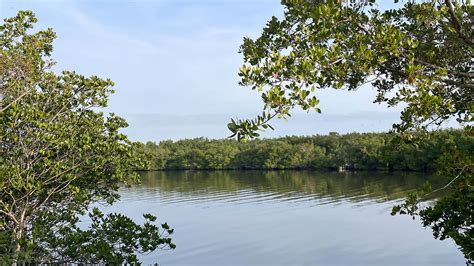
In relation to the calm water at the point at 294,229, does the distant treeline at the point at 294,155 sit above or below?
above

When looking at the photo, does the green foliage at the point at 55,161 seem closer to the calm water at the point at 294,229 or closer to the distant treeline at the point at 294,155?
the calm water at the point at 294,229

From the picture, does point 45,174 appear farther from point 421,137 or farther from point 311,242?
point 311,242

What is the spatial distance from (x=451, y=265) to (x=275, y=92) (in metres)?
25.5

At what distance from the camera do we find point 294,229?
4025cm

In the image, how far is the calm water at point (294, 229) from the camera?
29998 millimetres

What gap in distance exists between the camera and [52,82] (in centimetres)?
1296

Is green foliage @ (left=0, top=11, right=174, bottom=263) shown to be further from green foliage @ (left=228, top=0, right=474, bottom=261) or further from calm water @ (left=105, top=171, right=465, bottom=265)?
calm water @ (left=105, top=171, right=465, bottom=265)

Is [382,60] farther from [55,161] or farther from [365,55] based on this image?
[55,161]

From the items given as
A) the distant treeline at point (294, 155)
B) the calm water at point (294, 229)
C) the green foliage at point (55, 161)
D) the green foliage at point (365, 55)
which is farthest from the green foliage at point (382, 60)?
the distant treeline at point (294, 155)

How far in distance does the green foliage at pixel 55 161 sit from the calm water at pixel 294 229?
18073mm

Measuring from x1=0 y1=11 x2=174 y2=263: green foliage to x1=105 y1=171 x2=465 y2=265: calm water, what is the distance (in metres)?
18.1

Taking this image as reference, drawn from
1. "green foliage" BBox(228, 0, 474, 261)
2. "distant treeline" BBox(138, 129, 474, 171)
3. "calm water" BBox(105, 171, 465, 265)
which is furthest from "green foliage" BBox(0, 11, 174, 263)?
"distant treeline" BBox(138, 129, 474, 171)

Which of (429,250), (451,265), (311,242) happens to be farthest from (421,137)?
(311,242)

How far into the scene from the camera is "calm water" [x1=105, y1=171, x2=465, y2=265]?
30.0m
